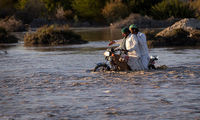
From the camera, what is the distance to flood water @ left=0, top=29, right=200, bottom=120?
7.72 m

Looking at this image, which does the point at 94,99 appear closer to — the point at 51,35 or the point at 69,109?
the point at 69,109

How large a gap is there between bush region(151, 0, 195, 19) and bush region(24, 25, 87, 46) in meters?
24.8

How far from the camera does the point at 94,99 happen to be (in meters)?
9.05

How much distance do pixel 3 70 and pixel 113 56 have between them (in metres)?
3.75

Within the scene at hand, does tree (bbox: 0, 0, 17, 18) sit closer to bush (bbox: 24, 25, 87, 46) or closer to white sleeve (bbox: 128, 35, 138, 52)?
bush (bbox: 24, 25, 87, 46)

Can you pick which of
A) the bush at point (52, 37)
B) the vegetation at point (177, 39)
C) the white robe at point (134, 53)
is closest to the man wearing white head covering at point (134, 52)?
the white robe at point (134, 53)

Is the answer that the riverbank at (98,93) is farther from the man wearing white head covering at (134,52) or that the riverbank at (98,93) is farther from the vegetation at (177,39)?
the vegetation at (177,39)

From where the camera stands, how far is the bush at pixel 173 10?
170 feet

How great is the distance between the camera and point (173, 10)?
53.1 metres

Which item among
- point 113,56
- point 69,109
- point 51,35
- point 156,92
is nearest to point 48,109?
point 69,109

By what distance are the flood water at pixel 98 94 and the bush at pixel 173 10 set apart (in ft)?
124

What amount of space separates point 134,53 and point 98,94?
10.5ft

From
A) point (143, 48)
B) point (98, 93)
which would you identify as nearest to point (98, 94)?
point (98, 93)

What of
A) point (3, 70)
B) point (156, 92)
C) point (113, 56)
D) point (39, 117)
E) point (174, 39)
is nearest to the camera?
point (39, 117)
